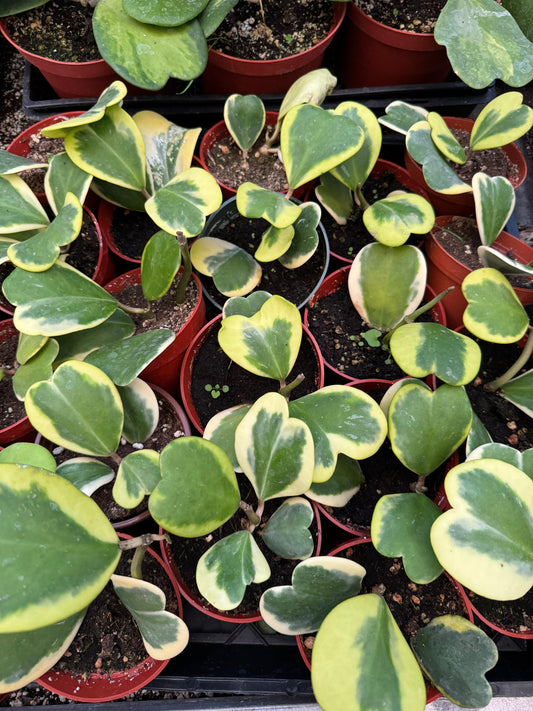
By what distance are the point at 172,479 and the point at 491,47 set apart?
3.59ft

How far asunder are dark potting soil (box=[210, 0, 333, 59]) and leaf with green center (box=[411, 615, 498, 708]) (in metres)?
1.27

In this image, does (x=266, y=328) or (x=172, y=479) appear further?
(x=266, y=328)

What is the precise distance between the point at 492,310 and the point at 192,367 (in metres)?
0.60

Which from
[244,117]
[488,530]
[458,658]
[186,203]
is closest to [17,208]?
[186,203]

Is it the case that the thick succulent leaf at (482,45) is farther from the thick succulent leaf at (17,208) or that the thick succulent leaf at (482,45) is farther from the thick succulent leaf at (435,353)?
the thick succulent leaf at (17,208)

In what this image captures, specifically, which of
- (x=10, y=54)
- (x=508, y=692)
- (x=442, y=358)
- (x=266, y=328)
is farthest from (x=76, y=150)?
(x=508, y=692)

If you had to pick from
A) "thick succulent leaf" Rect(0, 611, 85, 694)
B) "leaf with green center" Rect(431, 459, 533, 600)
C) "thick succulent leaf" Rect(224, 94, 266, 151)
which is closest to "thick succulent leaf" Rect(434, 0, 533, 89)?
"thick succulent leaf" Rect(224, 94, 266, 151)

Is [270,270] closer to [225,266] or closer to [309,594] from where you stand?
[225,266]

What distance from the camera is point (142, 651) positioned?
88 cm

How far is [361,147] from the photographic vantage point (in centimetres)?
100

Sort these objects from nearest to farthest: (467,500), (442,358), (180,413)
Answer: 1. (467,500)
2. (442,358)
3. (180,413)

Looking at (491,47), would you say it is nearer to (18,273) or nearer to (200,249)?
(200,249)

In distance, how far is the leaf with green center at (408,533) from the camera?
0.73 meters

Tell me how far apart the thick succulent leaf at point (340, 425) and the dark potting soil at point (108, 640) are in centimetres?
40
